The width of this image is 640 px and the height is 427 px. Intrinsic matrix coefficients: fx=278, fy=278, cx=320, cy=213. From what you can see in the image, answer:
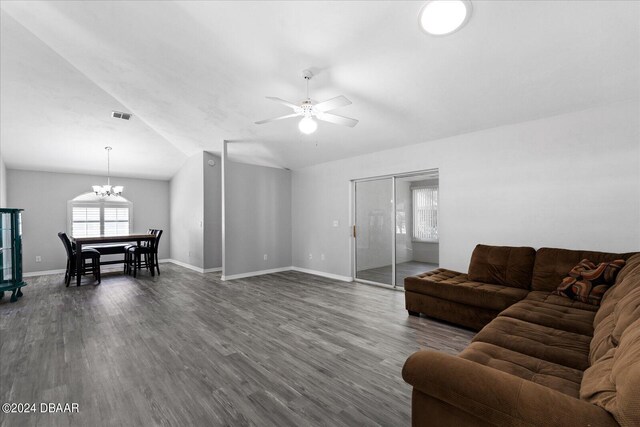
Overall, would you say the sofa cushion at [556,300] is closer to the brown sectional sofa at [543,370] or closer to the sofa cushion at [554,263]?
the brown sectional sofa at [543,370]

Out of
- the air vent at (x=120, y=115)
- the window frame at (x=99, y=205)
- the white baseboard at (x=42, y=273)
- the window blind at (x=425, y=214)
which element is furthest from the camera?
the window frame at (x=99, y=205)

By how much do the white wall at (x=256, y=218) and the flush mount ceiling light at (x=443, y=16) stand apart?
4692 mm

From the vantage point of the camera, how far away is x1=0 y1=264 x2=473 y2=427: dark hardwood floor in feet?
6.12

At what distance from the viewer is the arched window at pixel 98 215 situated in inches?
276

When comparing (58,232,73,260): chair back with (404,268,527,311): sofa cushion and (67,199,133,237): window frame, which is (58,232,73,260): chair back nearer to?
(67,199,133,237): window frame

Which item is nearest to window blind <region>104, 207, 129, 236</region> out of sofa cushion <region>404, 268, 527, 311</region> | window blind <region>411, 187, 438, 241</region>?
window blind <region>411, 187, 438, 241</region>

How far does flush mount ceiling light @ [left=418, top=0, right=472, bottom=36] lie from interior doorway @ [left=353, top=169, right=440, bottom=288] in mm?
2617

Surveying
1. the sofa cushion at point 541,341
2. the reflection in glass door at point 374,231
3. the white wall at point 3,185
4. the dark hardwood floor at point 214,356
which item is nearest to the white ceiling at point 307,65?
the white wall at point 3,185

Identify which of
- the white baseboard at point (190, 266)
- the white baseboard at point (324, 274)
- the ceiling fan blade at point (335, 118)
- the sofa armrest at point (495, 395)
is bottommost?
the white baseboard at point (324, 274)

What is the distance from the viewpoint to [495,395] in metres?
1.16

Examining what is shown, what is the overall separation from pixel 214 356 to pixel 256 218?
411cm

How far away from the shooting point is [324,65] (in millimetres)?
3150

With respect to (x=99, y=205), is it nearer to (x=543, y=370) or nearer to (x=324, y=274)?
(x=324, y=274)

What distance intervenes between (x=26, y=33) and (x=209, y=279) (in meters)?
4.58
